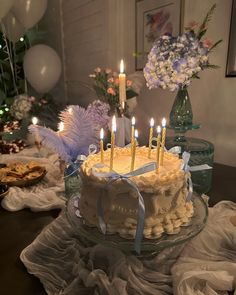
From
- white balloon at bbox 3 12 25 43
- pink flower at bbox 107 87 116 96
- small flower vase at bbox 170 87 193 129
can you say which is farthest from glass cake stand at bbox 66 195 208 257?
white balloon at bbox 3 12 25 43

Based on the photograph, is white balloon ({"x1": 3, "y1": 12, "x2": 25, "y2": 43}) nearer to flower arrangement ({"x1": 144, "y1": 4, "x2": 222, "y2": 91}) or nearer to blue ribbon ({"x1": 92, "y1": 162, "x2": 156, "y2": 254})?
flower arrangement ({"x1": 144, "y1": 4, "x2": 222, "y2": 91})

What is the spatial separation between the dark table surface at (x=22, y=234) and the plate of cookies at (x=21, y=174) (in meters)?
0.16

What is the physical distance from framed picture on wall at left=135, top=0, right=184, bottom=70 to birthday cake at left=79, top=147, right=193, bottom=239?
91cm

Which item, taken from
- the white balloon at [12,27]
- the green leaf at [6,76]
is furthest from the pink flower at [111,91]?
the green leaf at [6,76]

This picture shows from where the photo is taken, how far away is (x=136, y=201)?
0.62 meters

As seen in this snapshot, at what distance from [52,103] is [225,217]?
194 cm

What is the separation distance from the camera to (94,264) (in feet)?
2.13

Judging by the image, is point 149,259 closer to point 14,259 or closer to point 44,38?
→ point 14,259

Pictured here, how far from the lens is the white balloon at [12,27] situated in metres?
2.26

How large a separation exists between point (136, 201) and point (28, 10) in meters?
2.10

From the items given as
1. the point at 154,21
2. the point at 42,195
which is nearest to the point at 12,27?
the point at 154,21

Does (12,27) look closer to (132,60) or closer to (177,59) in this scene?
(132,60)

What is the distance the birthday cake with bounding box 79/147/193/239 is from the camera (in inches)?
24.0

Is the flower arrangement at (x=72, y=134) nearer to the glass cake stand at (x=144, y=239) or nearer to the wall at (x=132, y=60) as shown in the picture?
the glass cake stand at (x=144, y=239)
